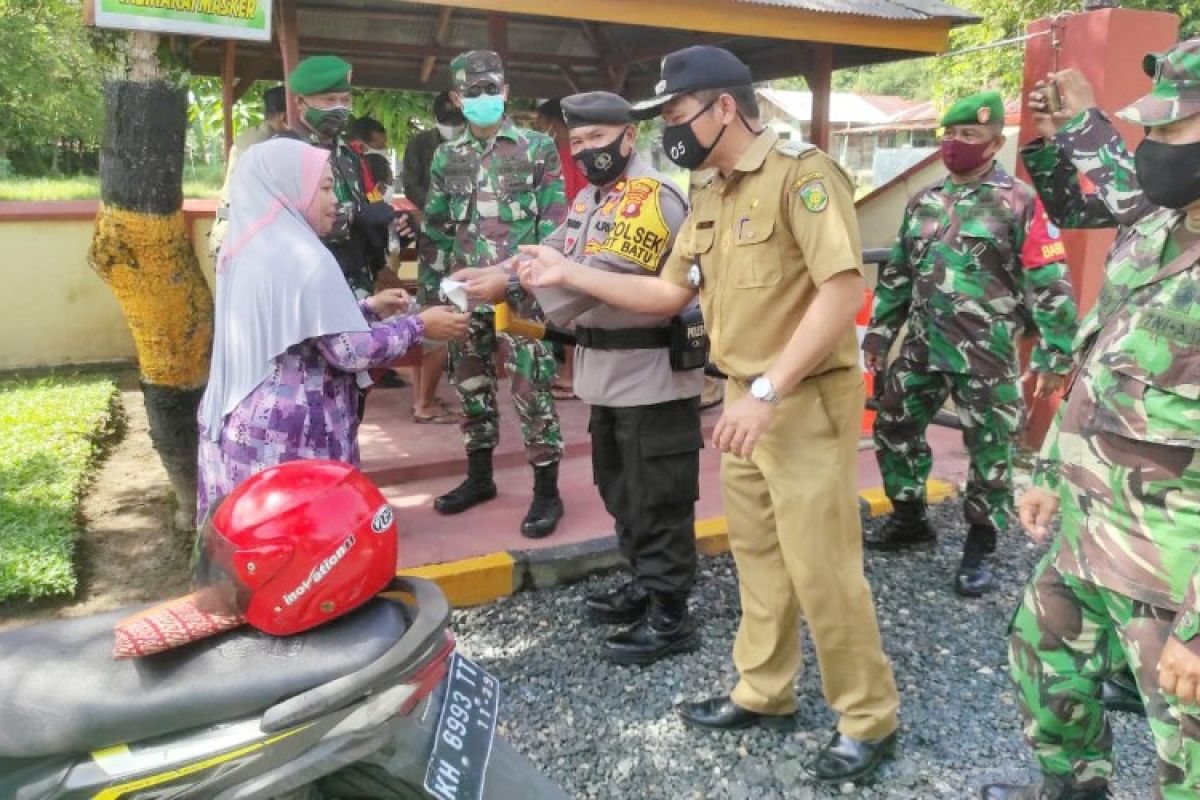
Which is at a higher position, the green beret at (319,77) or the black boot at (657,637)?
the green beret at (319,77)

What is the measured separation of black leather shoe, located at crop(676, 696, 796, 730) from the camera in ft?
8.93

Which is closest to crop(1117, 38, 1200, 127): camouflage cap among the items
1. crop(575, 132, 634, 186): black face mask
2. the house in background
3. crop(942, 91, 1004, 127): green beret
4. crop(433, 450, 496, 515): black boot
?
crop(575, 132, 634, 186): black face mask

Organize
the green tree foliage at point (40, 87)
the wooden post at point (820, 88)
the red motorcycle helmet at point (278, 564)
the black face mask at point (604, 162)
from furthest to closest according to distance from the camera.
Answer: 1. the green tree foliage at point (40, 87)
2. the wooden post at point (820, 88)
3. the black face mask at point (604, 162)
4. the red motorcycle helmet at point (278, 564)

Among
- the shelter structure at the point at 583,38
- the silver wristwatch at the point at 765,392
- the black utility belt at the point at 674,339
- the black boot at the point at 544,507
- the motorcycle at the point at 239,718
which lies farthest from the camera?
the shelter structure at the point at 583,38

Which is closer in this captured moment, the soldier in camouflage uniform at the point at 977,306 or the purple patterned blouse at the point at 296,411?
the purple patterned blouse at the point at 296,411

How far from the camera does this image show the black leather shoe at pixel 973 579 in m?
3.66

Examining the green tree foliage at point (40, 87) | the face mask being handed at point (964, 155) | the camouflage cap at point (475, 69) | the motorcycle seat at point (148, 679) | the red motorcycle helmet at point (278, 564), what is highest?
the green tree foliage at point (40, 87)

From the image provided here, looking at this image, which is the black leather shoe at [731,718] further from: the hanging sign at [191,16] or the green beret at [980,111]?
the hanging sign at [191,16]

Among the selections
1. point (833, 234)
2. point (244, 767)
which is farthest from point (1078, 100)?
point (244, 767)

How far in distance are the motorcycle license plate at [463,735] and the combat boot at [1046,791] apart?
134cm

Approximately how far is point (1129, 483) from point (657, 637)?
1724 mm

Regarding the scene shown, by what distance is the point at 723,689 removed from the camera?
118 inches

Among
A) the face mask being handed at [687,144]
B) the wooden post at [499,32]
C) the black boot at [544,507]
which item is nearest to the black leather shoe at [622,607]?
the black boot at [544,507]

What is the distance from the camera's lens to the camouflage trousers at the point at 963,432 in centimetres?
357
